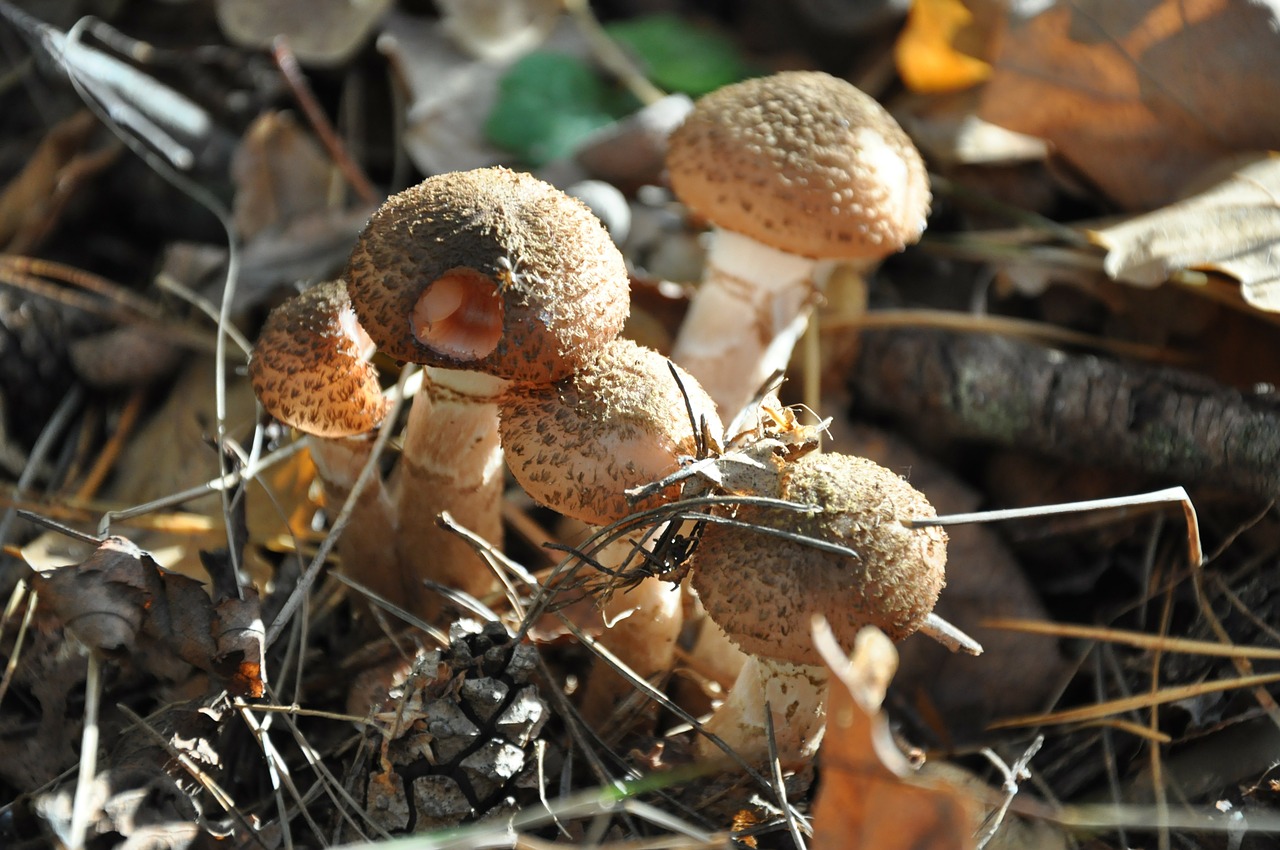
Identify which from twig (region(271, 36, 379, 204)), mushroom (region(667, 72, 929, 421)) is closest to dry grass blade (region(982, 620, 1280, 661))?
mushroom (region(667, 72, 929, 421))

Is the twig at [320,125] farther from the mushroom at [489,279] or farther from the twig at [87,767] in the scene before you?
the twig at [87,767]

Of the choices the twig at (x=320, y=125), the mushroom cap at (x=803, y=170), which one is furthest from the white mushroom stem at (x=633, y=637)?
the twig at (x=320, y=125)

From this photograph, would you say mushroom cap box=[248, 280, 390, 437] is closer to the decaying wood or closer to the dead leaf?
the dead leaf

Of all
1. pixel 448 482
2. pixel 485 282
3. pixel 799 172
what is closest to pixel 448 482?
pixel 448 482

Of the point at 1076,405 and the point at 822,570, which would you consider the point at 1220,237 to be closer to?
the point at 1076,405

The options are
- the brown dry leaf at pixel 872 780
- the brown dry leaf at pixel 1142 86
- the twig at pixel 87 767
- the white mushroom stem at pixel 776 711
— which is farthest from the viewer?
the brown dry leaf at pixel 1142 86
